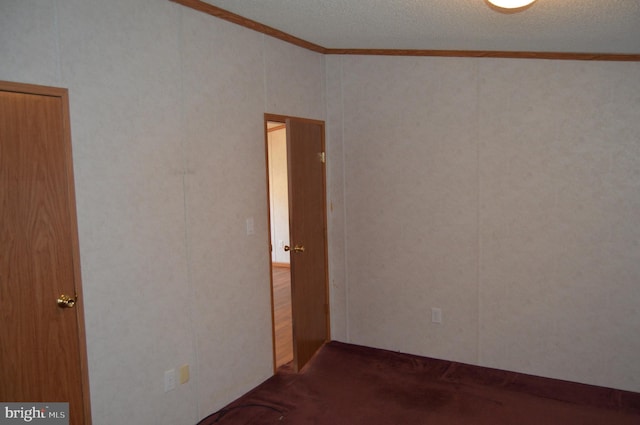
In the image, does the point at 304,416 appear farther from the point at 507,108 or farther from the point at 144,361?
the point at 507,108

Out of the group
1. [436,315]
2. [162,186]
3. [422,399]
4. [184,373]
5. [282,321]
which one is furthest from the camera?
[282,321]

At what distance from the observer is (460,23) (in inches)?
107

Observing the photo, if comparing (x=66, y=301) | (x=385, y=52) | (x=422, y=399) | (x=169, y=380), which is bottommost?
(x=422, y=399)

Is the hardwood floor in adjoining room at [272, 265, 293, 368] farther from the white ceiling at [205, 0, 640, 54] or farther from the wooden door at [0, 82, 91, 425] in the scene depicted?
the white ceiling at [205, 0, 640, 54]

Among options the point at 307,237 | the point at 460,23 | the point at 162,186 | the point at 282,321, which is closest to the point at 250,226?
the point at 307,237

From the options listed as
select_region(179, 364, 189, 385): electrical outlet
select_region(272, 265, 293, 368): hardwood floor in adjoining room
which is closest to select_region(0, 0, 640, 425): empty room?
select_region(179, 364, 189, 385): electrical outlet

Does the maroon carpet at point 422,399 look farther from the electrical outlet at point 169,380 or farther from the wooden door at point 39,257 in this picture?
the wooden door at point 39,257

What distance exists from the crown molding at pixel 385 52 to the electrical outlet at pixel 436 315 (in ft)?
6.73

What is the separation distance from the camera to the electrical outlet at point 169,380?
257 centimetres

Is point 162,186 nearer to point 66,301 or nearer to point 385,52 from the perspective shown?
point 66,301

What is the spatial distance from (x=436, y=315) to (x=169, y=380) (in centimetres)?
216

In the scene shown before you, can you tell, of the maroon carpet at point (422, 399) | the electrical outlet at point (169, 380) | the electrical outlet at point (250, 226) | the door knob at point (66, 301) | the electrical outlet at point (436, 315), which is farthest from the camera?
the electrical outlet at point (436, 315)

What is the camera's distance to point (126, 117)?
2.33 meters

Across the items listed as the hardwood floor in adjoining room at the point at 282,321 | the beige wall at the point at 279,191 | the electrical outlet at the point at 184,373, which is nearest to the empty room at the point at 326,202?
the electrical outlet at the point at 184,373
